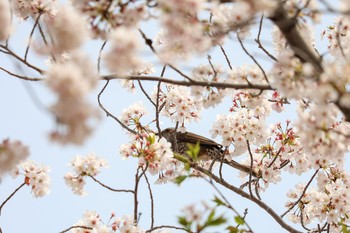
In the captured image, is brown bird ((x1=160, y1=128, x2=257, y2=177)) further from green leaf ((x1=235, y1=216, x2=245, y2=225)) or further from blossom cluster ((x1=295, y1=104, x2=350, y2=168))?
blossom cluster ((x1=295, y1=104, x2=350, y2=168))

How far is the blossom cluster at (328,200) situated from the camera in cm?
544

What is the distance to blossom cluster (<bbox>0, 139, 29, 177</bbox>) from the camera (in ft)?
10.8

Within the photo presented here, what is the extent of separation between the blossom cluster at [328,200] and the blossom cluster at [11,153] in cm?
313

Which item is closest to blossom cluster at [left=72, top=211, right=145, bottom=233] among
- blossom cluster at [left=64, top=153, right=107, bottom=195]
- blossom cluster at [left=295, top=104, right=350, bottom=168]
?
blossom cluster at [left=64, top=153, right=107, bottom=195]

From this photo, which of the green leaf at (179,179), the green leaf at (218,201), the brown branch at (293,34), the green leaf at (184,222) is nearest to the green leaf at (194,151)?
the green leaf at (179,179)

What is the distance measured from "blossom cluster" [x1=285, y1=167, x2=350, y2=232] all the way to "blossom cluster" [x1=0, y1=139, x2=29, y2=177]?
10.3 feet

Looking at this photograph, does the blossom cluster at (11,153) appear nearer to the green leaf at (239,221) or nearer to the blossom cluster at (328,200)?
the green leaf at (239,221)

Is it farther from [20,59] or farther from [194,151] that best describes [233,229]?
[20,59]

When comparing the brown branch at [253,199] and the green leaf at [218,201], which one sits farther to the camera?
the brown branch at [253,199]

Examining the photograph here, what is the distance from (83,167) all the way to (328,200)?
256 centimetres

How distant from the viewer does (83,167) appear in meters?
4.65

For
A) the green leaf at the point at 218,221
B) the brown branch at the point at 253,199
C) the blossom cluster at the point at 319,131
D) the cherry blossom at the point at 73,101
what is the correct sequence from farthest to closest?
the brown branch at the point at 253,199 → the green leaf at the point at 218,221 → the blossom cluster at the point at 319,131 → the cherry blossom at the point at 73,101

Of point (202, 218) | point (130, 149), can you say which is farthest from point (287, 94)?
point (130, 149)

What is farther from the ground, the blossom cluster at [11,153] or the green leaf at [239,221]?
the green leaf at [239,221]
